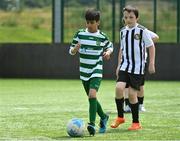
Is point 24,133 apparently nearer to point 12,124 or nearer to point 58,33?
point 12,124

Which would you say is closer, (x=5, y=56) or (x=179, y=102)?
(x=179, y=102)

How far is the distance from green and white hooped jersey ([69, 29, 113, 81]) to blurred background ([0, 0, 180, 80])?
53.1ft

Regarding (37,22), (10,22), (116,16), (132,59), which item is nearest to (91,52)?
(132,59)

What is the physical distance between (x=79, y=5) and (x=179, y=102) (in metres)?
13.7

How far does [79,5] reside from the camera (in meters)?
28.4

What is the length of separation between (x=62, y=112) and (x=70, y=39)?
50.8ft

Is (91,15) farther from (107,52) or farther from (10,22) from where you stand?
(10,22)

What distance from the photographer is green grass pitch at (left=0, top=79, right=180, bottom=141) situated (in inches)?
369

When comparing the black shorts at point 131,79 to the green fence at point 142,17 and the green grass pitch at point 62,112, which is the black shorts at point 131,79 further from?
the green fence at point 142,17

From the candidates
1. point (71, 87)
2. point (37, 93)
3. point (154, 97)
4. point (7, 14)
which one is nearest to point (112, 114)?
point (154, 97)

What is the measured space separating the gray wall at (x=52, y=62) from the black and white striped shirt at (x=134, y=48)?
1576 centimetres

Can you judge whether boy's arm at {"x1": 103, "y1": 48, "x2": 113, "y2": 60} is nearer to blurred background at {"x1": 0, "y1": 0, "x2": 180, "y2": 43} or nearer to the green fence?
blurred background at {"x1": 0, "y1": 0, "x2": 180, "y2": 43}

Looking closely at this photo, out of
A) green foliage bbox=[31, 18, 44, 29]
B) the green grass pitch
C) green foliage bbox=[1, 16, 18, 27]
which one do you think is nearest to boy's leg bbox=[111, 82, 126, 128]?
the green grass pitch

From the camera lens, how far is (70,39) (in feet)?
92.6
